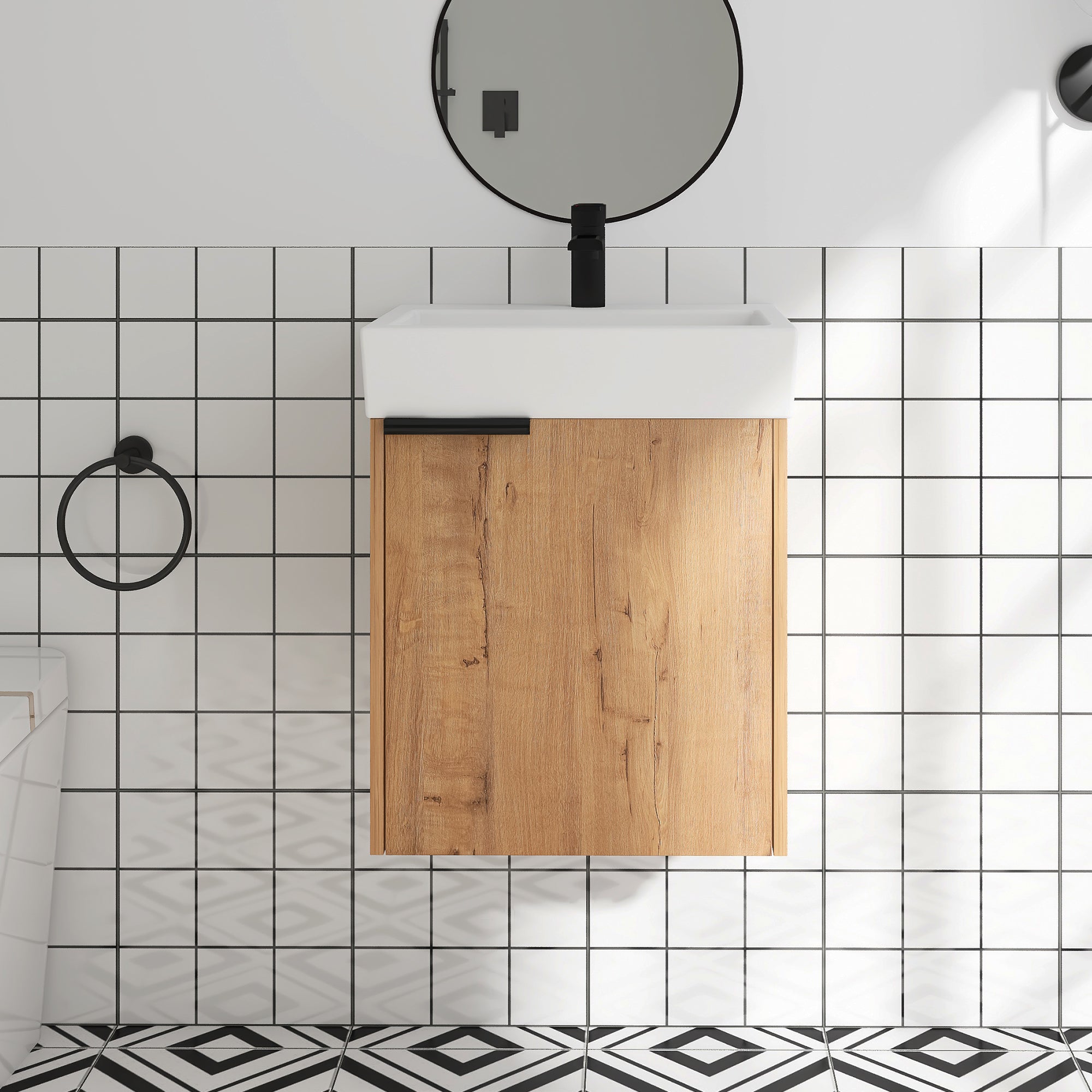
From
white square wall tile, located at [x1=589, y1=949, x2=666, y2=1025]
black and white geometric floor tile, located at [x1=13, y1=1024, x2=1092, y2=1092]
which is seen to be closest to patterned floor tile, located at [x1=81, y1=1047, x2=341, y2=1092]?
black and white geometric floor tile, located at [x1=13, y1=1024, x2=1092, y2=1092]

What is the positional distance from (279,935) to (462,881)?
33 centimetres

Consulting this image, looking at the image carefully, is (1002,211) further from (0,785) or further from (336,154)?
(0,785)

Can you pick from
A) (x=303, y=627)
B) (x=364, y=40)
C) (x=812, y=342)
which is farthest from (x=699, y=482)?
(x=364, y=40)

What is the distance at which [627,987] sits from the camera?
158 cm

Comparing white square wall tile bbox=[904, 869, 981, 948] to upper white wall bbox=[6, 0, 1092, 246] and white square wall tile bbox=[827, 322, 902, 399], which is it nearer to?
white square wall tile bbox=[827, 322, 902, 399]

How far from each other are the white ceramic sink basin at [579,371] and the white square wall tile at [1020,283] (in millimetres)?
580

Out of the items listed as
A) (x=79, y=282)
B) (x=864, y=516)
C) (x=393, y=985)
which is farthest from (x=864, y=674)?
(x=79, y=282)

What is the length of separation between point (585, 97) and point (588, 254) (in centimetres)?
31

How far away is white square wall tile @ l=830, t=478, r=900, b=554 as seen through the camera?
5.06ft

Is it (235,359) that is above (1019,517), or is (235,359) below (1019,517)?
above

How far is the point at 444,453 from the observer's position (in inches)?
46.0

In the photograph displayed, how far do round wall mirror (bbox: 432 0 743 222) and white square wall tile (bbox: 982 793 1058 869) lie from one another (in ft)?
3.79

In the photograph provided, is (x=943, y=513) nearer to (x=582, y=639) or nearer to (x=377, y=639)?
(x=582, y=639)

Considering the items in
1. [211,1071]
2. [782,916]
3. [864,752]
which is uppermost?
[864,752]
